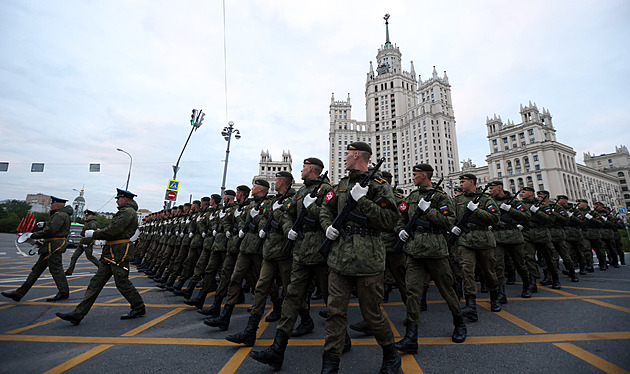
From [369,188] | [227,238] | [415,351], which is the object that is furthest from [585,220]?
[227,238]

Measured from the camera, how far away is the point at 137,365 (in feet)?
8.92

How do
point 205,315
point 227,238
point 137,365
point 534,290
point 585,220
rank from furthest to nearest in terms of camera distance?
point 585,220
point 534,290
point 227,238
point 205,315
point 137,365

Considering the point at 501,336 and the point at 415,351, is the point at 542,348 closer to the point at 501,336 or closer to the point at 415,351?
the point at 501,336

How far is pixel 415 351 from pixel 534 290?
474cm

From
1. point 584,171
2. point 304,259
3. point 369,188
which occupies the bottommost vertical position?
point 304,259

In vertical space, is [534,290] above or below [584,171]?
below

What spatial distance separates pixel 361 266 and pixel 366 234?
356mm

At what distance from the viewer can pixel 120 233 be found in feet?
Answer: 15.7

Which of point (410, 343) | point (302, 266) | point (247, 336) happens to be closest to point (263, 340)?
point (247, 336)

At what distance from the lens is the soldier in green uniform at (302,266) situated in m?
2.72

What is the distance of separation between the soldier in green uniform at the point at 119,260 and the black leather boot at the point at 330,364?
3.78 m

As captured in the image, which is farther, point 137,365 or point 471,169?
point 471,169

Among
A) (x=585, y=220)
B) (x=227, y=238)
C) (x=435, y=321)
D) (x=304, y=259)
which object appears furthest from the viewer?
(x=585, y=220)

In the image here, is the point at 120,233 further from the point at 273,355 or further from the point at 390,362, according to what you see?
the point at 390,362
